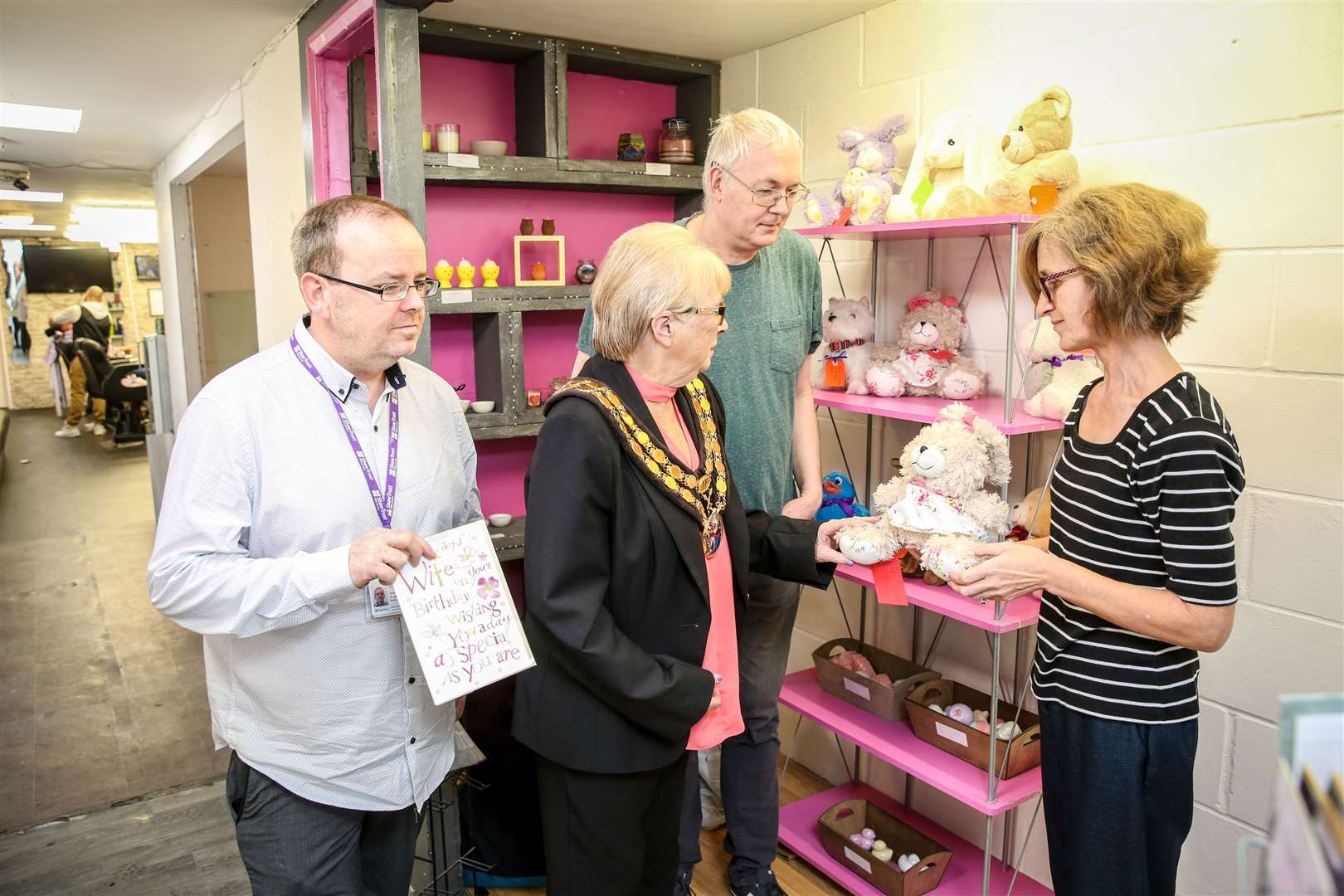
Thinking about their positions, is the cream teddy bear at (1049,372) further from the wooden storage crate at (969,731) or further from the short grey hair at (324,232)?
the short grey hair at (324,232)

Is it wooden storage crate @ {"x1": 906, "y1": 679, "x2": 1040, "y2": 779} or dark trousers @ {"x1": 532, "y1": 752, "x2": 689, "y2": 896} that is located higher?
dark trousers @ {"x1": 532, "y1": 752, "x2": 689, "y2": 896}

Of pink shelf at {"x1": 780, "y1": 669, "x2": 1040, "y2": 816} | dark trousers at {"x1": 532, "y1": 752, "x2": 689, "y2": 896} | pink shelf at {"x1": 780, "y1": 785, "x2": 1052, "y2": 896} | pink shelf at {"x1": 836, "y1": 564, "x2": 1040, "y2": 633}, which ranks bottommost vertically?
pink shelf at {"x1": 780, "y1": 785, "x2": 1052, "y2": 896}

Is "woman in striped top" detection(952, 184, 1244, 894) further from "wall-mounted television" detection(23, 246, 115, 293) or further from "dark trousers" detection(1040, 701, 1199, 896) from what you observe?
"wall-mounted television" detection(23, 246, 115, 293)

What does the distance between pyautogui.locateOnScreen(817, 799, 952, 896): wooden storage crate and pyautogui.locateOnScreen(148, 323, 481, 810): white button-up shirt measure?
1.31 metres

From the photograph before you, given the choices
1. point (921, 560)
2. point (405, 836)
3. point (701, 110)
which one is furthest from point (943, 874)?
point (701, 110)

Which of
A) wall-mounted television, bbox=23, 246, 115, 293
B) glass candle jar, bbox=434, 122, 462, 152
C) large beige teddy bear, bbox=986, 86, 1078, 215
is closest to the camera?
large beige teddy bear, bbox=986, 86, 1078, 215

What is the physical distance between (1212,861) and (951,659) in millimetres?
793

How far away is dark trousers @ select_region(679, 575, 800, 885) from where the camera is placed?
7.44 ft

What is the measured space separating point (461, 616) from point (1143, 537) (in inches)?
41.0

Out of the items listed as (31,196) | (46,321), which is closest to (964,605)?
(31,196)

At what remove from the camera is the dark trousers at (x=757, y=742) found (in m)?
2.27

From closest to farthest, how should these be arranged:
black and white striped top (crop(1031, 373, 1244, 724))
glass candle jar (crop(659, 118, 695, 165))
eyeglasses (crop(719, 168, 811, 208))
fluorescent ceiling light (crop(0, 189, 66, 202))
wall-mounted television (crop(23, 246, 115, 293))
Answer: black and white striped top (crop(1031, 373, 1244, 724)), eyeglasses (crop(719, 168, 811, 208)), glass candle jar (crop(659, 118, 695, 165)), fluorescent ceiling light (crop(0, 189, 66, 202)), wall-mounted television (crop(23, 246, 115, 293))

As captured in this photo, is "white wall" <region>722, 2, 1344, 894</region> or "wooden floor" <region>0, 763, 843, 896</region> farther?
"wooden floor" <region>0, 763, 843, 896</region>

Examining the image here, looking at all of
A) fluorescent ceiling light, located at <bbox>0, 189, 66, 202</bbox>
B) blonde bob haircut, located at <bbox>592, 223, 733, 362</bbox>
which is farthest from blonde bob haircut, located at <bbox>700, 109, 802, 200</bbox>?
fluorescent ceiling light, located at <bbox>0, 189, 66, 202</bbox>
